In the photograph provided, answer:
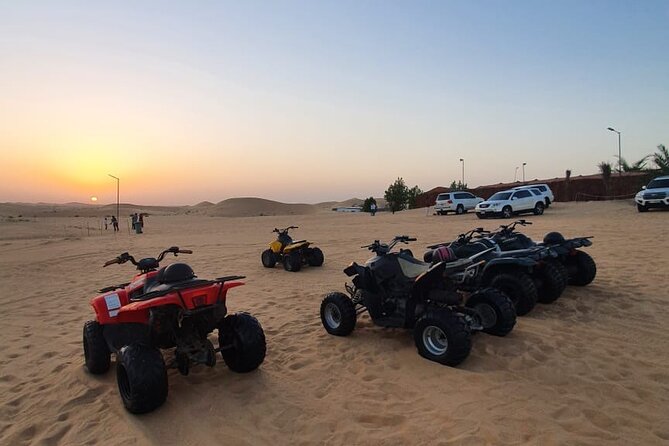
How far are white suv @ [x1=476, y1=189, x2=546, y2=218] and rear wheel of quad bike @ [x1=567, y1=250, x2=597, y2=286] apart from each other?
18.3 m

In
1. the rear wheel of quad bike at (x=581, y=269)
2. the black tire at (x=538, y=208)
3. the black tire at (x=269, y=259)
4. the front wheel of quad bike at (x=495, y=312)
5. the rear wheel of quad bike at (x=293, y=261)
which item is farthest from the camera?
the black tire at (x=538, y=208)

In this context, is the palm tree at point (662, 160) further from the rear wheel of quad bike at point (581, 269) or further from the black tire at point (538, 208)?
the rear wheel of quad bike at point (581, 269)

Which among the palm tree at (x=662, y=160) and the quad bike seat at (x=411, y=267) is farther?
the palm tree at (x=662, y=160)

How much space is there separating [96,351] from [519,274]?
210 inches

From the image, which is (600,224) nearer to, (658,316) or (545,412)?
(658,316)

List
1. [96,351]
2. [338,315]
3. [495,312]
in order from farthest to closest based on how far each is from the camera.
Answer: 1. [338,315]
2. [495,312]
3. [96,351]

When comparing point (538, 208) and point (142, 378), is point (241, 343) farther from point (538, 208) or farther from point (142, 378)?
point (538, 208)

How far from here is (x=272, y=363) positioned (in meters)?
4.98

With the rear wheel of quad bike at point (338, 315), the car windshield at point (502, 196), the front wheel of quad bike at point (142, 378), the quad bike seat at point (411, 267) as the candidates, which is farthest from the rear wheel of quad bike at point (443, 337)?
the car windshield at point (502, 196)

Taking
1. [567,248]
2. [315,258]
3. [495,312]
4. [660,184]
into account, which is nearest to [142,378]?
[495,312]

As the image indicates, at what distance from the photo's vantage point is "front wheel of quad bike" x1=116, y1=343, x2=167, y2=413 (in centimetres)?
376

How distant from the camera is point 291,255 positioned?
11.7 metres

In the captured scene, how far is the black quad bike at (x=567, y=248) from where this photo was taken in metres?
7.72

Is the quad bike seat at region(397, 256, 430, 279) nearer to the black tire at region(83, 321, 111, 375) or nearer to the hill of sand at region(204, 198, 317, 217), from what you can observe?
the black tire at region(83, 321, 111, 375)
